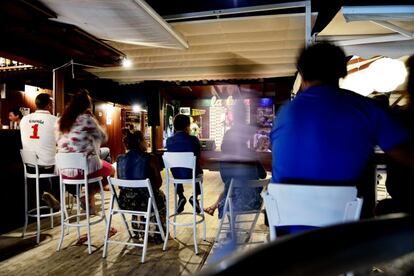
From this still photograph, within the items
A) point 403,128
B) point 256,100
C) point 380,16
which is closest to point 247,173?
point 380,16

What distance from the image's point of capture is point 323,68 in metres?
1.44

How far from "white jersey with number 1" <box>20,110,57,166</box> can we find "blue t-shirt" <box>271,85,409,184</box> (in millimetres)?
3174

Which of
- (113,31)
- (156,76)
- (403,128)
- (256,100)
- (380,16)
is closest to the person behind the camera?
(403,128)

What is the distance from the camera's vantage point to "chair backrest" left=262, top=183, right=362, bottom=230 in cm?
118

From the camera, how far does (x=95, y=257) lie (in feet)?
9.88

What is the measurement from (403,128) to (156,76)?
22.9 feet

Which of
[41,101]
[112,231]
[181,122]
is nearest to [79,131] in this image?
[41,101]

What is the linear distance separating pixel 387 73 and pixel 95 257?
3.64m

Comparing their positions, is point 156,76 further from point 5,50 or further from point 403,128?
point 403,128

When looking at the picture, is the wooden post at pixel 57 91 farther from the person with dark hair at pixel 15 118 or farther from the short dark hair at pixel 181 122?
the short dark hair at pixel 181 122

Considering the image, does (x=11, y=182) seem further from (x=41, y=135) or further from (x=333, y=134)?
(x=333, y=134)

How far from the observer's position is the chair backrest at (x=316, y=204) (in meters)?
1.18

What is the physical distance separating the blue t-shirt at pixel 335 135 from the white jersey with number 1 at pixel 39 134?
317 centimetres

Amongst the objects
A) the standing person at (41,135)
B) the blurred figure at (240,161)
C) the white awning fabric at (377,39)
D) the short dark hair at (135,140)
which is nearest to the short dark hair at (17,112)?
the standing person at (41,135)
